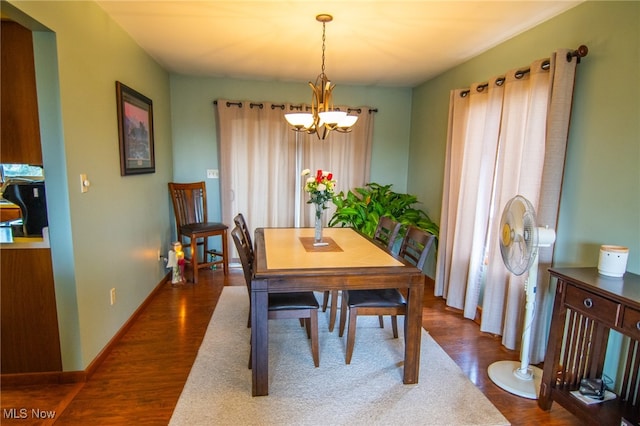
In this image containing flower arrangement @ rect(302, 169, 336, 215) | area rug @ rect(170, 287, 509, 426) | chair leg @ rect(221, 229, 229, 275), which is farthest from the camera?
chair leg @ rect(221, 229, 229, 275)

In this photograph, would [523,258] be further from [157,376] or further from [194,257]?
[194,257]

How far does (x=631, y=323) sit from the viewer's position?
4.93 ft

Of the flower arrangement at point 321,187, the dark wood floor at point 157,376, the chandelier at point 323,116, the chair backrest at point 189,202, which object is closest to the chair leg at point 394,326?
the dark wood floor at point 157,376

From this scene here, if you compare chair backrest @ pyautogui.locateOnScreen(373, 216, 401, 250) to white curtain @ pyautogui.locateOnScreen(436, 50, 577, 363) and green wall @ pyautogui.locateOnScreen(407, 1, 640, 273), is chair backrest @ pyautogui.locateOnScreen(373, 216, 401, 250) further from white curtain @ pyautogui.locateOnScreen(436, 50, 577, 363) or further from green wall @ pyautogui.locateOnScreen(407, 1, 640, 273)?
green wall @ pyautogui.locateOnScreen(407, 1, 640, 273)

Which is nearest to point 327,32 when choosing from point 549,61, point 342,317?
point 549,61

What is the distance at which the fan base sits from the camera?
6.93 ft

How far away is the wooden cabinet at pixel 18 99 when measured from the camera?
188 centimetres

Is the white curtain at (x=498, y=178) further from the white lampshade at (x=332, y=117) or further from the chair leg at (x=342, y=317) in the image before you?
the white lampshade at (x=332, y=117)

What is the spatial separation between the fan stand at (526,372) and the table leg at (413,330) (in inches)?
21.9

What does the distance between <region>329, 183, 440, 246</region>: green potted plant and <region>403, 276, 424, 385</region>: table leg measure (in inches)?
65.6

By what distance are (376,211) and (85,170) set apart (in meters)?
2.79

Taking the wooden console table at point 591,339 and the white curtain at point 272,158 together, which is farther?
the white curtain at point 272,158

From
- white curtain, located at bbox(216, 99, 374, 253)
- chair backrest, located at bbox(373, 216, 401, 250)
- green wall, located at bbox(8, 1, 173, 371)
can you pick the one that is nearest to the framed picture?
green wall, located at bbox(8, 1, 173, 371)

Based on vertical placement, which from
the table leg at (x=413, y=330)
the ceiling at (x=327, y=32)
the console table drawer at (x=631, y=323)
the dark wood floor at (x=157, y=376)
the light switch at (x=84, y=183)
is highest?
A: the ceiling at (x=327, y=32)
